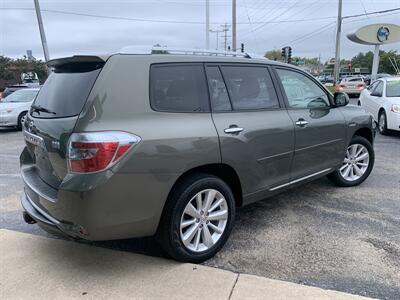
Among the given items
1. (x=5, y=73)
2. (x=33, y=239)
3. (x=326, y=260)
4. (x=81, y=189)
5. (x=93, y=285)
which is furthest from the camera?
(x=5, y=73)

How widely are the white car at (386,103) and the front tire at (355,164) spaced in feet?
15.0

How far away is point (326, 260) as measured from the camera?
3.60 metres

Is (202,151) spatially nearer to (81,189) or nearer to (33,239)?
(81,189)

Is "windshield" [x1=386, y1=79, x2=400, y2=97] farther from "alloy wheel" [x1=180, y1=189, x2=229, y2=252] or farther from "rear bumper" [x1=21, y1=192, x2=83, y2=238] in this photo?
"rear bumper" [x1=21, y1=192, x2=83, y2=238]

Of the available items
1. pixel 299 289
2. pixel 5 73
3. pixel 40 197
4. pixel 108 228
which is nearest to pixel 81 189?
pixel 108 228

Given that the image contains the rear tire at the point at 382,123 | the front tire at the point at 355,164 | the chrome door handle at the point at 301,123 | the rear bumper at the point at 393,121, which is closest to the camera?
the chrome door handle at the point at 301,123

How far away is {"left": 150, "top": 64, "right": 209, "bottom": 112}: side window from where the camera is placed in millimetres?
3340

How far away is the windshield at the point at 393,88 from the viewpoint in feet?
34.3

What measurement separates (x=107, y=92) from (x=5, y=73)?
47.1 meters

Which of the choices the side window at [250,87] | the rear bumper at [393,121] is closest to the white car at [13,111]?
the rear bumper at [393,121]

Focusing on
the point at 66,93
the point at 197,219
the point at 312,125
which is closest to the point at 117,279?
the point at 197,219

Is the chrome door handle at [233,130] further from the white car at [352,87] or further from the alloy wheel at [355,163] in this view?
the white car at [352,87]

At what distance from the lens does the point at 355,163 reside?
5.74 m

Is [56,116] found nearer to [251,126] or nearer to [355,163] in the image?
[251,126]
